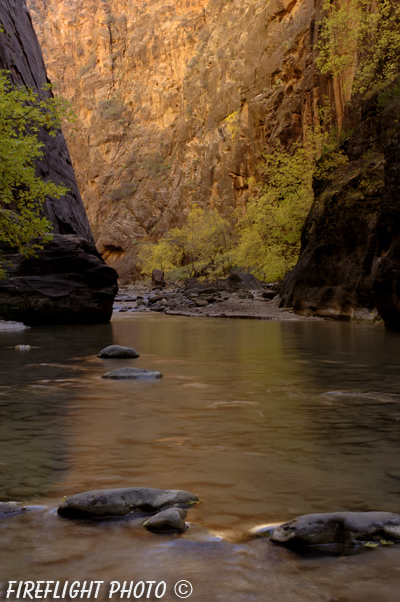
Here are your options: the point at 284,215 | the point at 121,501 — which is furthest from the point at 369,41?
the point at 121,501

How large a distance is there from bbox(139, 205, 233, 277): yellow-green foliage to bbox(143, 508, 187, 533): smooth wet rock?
138 ft

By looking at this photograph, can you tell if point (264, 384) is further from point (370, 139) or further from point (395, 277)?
point (370, 139)

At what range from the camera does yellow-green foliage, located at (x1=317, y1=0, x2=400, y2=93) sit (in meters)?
22.2

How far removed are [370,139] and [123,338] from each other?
13.3 m

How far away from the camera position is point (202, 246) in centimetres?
5188

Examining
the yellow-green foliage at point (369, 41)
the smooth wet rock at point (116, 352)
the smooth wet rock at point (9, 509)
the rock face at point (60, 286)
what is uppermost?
the yellow-green foliage at point (369, 41)

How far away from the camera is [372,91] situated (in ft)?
75.1

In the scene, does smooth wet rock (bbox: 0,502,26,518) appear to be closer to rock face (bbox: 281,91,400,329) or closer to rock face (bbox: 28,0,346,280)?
rock face (bbox: 281,91,400,329)

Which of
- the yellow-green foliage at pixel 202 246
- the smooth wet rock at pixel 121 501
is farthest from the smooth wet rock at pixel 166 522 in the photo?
the yellow-green foliage at pixel 202 246

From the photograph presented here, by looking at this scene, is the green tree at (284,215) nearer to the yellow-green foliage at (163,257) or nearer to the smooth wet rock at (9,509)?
the smooth wet rock at (9,509)

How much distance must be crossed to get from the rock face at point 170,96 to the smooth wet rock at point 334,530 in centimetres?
3856

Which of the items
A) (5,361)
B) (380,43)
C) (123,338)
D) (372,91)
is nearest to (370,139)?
(372,91)

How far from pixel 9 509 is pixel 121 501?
578 mm

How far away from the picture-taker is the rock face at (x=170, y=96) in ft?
191
